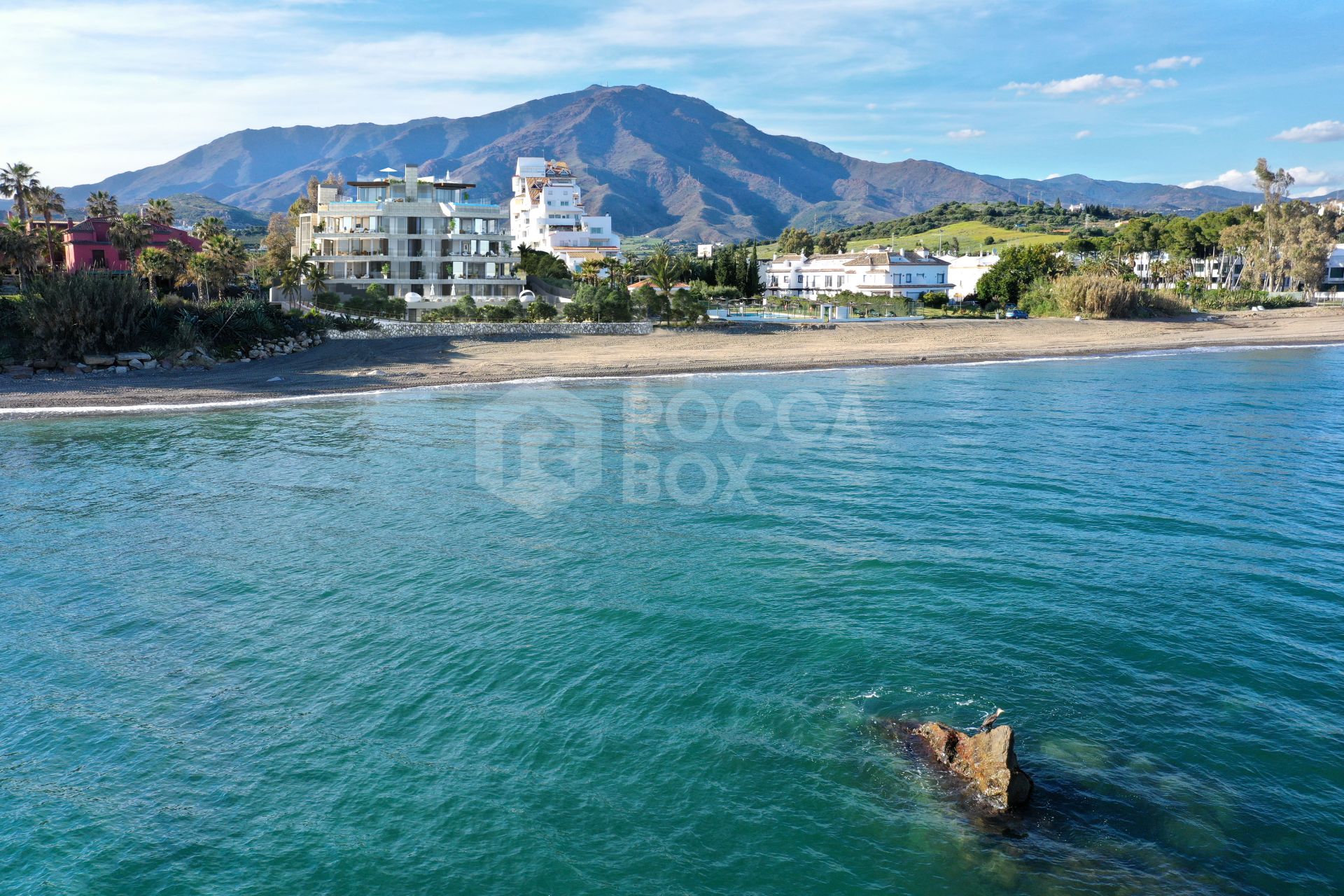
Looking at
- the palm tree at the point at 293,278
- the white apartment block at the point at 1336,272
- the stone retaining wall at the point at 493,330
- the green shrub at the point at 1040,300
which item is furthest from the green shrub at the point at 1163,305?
the palm tree at the point at 293,278

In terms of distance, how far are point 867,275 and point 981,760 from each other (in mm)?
89192

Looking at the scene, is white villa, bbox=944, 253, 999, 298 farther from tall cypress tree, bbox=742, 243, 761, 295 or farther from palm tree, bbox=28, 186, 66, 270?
palm tree, bbox=28, 186, 66, 270

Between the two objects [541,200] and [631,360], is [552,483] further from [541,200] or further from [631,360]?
[541,200]

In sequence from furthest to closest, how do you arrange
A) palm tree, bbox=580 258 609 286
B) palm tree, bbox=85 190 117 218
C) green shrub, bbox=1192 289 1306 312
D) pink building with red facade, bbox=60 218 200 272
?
green shrub, bbox=1192 289 1306 312
palm tree, bbox=580 258 609 286
palm tree, bbox=85 190 117 218
pink building with red facade, bbox=60 218 200 272

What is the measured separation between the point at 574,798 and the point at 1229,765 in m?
8.87

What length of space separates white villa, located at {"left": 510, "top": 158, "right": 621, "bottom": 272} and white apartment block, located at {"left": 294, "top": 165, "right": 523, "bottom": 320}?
1108 inches

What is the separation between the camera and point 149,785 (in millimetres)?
11836

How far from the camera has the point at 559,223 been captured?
119 meters

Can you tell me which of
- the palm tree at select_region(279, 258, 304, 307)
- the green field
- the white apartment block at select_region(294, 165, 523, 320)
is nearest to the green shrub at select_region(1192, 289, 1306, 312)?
the green field

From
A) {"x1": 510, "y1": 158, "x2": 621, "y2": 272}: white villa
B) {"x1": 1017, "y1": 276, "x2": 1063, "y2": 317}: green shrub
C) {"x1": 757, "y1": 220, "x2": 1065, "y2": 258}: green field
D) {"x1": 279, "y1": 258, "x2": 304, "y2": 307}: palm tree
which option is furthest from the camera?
{"x1": 757, "y1": 220, "x2": 1065, "y2": 258}: green field

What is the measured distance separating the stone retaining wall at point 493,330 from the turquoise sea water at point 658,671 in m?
29.2

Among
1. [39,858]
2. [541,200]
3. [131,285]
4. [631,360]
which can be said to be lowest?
[39,858]

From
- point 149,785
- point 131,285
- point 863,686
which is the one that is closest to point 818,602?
point 863,686

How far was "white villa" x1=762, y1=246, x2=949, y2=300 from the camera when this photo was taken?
312ft
